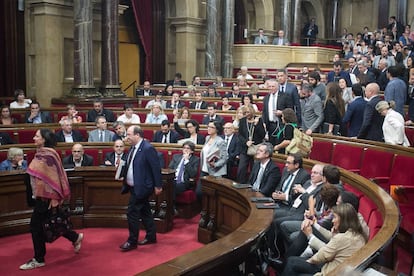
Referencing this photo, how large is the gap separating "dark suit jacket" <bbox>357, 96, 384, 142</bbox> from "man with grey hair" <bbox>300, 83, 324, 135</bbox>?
549 millimetres

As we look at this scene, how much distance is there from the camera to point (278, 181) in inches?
199

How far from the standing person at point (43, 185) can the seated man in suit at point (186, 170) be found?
6.18 ft

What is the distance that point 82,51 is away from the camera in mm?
10898

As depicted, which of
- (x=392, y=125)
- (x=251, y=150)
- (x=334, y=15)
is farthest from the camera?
(x=334, y=15)

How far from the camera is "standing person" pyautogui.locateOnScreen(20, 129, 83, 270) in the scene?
14.5 feet

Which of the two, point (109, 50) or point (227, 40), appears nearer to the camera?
point (109, 50)

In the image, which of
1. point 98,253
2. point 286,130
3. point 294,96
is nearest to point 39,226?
point 98,253

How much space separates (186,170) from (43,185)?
2180 millimetres

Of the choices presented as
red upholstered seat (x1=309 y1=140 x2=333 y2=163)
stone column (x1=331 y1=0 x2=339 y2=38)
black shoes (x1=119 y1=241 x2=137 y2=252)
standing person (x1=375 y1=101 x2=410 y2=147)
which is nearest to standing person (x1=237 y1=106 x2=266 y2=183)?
red upholstered seat (x1=309 y1=140 x2=333 y2=163)

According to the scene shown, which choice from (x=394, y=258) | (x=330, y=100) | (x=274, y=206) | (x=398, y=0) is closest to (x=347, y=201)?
(x=394, y=258)

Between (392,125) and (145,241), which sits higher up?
(392,125)

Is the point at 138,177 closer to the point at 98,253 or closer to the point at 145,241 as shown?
the point at 145,241

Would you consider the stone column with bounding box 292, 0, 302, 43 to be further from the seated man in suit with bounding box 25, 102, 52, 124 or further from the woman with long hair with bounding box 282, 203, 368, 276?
the woman with long hair with bounding box 282, 203, 368, 276

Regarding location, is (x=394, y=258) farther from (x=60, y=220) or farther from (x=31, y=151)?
(x=31, y=151)
